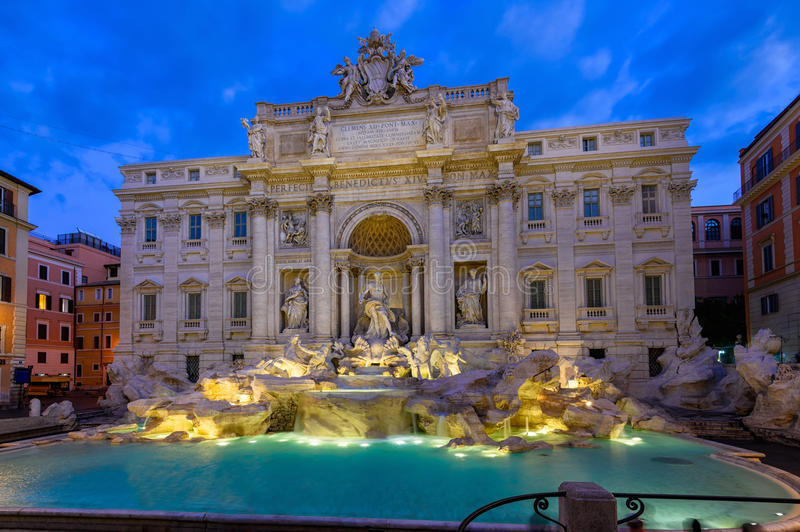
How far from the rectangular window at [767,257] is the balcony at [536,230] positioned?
12.3 meters

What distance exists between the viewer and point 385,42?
26.6 metres

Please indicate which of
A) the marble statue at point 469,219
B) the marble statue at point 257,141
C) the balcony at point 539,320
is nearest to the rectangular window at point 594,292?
the balcony at point 539,320

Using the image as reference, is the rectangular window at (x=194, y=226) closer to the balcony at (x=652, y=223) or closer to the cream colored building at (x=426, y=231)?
the cream colored building at (x=426, y=231)

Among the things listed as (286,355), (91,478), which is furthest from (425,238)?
(91,478)

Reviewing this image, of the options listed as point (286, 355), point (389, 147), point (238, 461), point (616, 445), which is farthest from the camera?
point (389, 147)

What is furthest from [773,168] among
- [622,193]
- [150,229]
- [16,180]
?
[16,180]

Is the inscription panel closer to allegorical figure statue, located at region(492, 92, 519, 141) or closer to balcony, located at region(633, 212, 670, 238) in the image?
allegorical figure statue, located at region(492, 92, 519, 141)

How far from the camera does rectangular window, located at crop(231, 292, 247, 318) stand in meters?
27.4

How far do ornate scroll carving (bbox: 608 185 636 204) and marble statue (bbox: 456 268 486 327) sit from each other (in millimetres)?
7541

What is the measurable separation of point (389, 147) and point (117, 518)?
21.0 meters

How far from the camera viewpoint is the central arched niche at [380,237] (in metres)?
26.4

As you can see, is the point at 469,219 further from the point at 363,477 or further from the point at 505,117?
the point at 363,477

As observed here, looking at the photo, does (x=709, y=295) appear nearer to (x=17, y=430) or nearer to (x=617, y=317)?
(x=617, y=317)

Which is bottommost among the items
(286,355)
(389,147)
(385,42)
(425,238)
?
(286,355)
